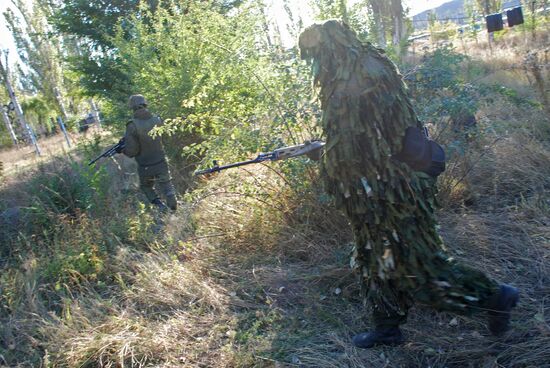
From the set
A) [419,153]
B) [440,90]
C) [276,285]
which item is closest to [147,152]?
[276,285]

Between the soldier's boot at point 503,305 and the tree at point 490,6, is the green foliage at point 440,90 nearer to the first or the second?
the soldier's boot at point 503,305

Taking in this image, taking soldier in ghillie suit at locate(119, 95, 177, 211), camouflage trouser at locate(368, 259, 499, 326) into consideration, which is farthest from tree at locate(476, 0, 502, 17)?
camouflage trouser at locate(368, 259, 499, 326)

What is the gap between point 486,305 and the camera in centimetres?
236

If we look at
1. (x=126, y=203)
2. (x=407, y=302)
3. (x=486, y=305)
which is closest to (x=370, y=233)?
(x=407, y=302)

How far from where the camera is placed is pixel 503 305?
7.67 feet

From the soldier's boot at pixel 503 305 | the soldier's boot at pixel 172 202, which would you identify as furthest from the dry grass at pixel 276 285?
the soldier's boot at pixel 172 202

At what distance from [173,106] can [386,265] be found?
19.3 feet

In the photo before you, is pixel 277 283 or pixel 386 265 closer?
pixel 386 265

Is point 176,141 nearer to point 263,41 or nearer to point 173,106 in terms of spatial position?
point 173,106

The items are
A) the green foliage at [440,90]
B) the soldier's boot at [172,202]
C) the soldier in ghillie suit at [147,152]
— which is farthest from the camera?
the soldier's boot at [172,202]

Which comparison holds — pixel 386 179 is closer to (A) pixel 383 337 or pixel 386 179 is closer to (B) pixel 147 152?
(A) pixel 383 337

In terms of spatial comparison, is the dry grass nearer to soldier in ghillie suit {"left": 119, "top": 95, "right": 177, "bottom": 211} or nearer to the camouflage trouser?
the camouflage trouser

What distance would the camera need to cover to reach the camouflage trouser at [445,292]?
2.37 meters

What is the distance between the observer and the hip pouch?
2373 mm
